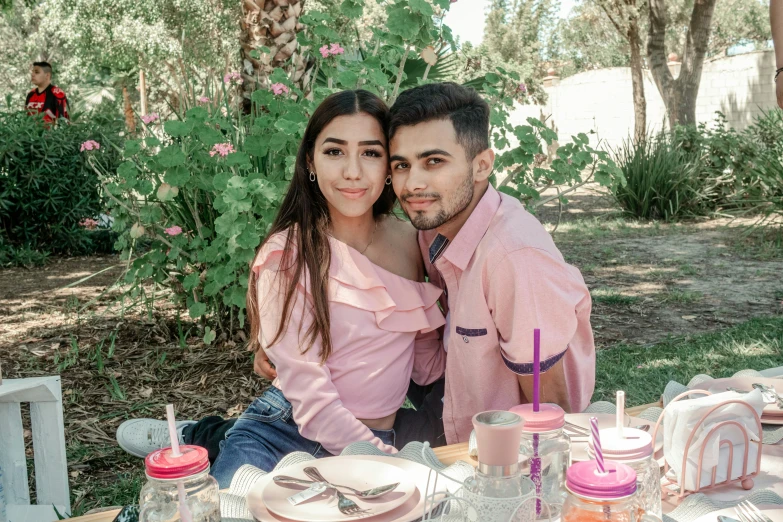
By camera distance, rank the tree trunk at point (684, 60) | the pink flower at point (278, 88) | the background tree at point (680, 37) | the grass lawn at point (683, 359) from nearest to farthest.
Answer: the pink flower at point (278, 88) → the grass lawn at point (683, 359) → the tree trunk at point (684, 60) → the background tree at point (680, 37)

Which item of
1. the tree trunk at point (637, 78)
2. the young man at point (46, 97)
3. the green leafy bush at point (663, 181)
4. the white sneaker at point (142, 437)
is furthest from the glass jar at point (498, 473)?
the tree trunk at point (637, 78)

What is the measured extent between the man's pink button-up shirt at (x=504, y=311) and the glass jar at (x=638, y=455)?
28.0 inches

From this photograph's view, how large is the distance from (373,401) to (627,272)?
18.0 ft

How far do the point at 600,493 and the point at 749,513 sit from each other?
402mm

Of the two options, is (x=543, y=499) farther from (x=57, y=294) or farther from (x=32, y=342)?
(x=57, y=294)

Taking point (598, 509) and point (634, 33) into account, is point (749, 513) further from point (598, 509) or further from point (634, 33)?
point (634, 33)

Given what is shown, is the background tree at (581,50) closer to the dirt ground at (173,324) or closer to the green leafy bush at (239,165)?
the dirt ground at (173,324)

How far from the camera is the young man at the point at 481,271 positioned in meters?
1.94

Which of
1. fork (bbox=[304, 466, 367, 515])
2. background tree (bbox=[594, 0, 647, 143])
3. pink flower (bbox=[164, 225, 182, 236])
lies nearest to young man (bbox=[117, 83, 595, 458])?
fork (bbox=[304, 466, 367, 515])

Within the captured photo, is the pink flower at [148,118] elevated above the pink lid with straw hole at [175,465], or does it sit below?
above

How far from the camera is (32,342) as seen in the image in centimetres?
522

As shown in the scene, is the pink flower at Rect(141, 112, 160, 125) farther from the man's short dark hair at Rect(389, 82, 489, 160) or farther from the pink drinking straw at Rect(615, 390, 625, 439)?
the pink drinking straw at Rect(615, 390, 625, 439)

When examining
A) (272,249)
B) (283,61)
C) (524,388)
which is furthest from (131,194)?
(524,388)

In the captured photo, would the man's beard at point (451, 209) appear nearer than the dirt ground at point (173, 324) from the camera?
Yes
